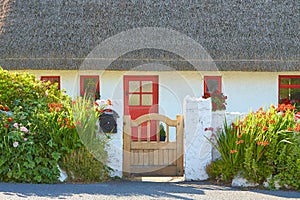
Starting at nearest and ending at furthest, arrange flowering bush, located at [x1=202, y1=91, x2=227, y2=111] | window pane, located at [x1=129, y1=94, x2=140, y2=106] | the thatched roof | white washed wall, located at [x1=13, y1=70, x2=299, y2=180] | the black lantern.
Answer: the black lantern < flowering bush, located at [x1=202, y1=91, x2=227, y2=111] < the thatched roof < white washed wall, located at [x1=13, y1=70, x2=299, y2=180] < window pane, located at [x1=129, y1=94, x2=140, y2=106]

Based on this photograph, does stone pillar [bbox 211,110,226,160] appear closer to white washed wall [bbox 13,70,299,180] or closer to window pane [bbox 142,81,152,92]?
white washed wall [bbox 13,70,299,180]

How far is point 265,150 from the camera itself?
7.98m

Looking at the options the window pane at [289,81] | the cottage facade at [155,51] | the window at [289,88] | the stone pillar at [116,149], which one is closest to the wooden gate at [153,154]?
the stone pillar at [116,149]

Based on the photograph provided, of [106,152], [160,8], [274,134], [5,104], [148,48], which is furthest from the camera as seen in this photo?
[160,8]

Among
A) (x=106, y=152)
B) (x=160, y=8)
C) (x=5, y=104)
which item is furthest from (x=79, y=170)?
(x=160, y=8)

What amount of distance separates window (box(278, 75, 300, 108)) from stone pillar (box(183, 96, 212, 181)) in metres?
4.86

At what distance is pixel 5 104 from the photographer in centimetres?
926

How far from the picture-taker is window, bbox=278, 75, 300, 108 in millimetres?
13211

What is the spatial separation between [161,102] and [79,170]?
5003 millimetres

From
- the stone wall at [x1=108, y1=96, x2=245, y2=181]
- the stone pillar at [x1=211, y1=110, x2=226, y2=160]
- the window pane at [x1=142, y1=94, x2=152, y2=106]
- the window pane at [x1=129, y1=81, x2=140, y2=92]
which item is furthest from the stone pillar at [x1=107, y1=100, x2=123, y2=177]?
the window pane at [x1=142, y1=94, x2=152, y2=106]

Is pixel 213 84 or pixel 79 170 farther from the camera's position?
pixel 213 84

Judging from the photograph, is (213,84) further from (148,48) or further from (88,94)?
(88,94)

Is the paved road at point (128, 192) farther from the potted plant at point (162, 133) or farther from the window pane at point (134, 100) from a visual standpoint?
the window pane at point (134, 100)

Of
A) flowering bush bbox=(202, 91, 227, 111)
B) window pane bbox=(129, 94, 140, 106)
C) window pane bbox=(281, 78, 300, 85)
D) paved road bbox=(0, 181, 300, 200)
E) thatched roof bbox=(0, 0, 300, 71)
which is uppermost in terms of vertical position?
thatched roof bbox=(0, 0, 300, 71)
